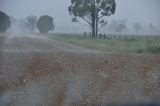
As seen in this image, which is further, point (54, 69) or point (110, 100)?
point (54, 69)

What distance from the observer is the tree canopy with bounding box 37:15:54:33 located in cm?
14588

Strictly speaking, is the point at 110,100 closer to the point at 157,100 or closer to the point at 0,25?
the point at 157,100

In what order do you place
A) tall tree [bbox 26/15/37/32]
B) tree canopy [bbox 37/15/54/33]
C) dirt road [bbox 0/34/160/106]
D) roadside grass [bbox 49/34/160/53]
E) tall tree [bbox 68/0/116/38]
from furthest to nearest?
tall tree [bbox 26/15/37/32], tree canopy [bbox 37/15/54/33], tall tree [bbox 68/0/116/38], roadside grass [bbox 49/34/160/53], dirt road [bbox 0/34/160/106]

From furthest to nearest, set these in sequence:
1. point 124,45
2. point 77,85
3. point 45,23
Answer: point 45,23 → point 124,45 → point 77,85

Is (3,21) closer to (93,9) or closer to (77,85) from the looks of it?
(93,9)

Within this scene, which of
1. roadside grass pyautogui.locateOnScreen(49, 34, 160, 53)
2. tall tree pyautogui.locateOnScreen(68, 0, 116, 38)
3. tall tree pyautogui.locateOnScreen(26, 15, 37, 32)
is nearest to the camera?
roadside grass pyautogui.locateOnScreen(49, 34, 160, 53)

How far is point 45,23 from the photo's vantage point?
147375 millimetres

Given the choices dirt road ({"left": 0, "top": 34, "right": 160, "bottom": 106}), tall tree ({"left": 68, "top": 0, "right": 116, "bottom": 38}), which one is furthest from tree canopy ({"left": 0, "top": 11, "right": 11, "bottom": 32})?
dirt road ({"left": 0, "top": 34, "right": 160, "bottom": 106})

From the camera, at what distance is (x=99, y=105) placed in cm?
717

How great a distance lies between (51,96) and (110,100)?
54.2 inches

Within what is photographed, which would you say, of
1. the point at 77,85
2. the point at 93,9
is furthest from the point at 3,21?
the point at 77,85

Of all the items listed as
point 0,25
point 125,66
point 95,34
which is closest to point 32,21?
point 0,25

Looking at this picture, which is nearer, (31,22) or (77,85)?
(77,85)

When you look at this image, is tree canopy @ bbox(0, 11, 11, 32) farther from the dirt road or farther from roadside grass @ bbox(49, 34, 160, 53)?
the dirt road
